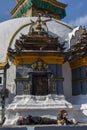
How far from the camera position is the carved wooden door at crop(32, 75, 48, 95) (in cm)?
1962

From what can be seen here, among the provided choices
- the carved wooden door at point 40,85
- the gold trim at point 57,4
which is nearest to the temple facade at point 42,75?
the carved wooden door at point 40,85

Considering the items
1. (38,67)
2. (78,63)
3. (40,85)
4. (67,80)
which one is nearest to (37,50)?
(38,67)

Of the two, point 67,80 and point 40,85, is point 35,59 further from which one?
point 67,80

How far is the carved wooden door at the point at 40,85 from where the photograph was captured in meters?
19.6

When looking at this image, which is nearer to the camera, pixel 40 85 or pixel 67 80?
pixel 40 85

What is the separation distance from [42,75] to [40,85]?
0.67 m

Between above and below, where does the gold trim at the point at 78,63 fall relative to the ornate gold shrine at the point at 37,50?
below

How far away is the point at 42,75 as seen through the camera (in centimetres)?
1981

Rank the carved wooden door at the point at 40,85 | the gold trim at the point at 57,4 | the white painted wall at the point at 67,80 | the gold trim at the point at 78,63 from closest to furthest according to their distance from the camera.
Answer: the carved wooden door at the point at 40,85 < the gold trim at the point at 78,63 < the white painted wall at the point at 67,80 < the gold trim at the point at 57,4

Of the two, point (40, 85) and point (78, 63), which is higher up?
point (78, 63)

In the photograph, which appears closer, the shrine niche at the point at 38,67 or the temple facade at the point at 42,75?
the temple facade at the point at 42,75

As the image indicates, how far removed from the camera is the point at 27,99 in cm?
1905

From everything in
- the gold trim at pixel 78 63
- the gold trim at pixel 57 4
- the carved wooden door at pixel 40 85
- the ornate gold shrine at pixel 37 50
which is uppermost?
the gold trim at pixel 57 4

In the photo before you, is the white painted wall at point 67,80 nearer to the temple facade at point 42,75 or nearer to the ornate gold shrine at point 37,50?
the temple facade at point 42,75
